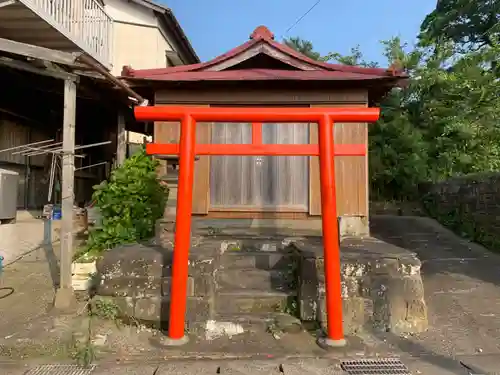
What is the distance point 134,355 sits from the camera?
4.29 meters

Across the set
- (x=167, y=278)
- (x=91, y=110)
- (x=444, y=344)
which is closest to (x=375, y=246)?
(x=444, y=344)

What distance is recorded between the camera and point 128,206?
23.6 ft

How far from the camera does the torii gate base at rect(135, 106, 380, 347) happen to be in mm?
4457

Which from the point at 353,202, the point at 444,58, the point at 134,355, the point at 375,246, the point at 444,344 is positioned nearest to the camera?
the point at 134,355

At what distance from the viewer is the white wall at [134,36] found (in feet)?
44.0

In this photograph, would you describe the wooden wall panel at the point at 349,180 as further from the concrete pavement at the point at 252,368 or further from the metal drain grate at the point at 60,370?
the metal drain grate at the point at 60,370

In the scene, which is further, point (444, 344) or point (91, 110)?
point (91, 110)

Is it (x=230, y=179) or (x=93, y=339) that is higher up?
(x=230, y=179)

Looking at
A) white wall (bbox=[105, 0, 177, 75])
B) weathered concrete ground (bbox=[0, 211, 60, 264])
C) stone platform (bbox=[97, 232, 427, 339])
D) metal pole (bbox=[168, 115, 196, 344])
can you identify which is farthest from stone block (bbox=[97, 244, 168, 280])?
white wall (bbox=[105, 0, 177, 75])

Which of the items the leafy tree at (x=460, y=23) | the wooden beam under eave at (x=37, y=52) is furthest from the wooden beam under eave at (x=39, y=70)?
the leafy tree at (x=460, y=23)

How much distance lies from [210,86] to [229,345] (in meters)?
4.62

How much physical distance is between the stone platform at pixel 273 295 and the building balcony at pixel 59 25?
13.9 feet

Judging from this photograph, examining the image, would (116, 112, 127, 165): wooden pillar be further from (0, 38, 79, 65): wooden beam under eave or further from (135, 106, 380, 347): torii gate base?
(135, 106, 380, 347): torii gate base

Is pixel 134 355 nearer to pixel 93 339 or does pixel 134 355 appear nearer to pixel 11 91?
pixel 93 339
